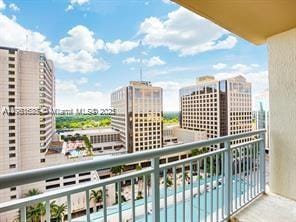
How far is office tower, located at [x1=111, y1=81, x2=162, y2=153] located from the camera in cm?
453

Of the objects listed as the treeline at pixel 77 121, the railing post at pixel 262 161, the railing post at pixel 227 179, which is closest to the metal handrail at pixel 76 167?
the railing post at pixel 227 179

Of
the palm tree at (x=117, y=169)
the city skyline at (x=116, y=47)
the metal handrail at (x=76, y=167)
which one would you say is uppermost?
the city skyline at (x=116, y=47)

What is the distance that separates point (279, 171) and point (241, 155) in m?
0.61

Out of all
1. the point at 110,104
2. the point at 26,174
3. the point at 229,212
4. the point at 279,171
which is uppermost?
the point at 110,104

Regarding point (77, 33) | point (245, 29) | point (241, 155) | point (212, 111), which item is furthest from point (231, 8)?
point (77, 33)

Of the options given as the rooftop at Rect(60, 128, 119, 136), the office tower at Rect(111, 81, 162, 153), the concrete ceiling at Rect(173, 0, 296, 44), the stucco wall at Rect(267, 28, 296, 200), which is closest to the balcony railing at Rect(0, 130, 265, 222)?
the stucco wall at Rect(267, 28, 296, 200)

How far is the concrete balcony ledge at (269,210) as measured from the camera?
2215 mm

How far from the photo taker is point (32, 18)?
4957 millimetres

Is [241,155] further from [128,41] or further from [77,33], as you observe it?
[128,41]

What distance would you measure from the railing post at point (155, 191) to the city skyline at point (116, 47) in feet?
7.71

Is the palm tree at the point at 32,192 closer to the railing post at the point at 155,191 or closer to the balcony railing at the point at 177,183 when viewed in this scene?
the balcony railing at the point at 177,183

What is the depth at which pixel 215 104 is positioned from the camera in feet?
17.9

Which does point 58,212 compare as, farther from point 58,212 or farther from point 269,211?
point 269,211

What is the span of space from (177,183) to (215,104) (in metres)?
4.13
